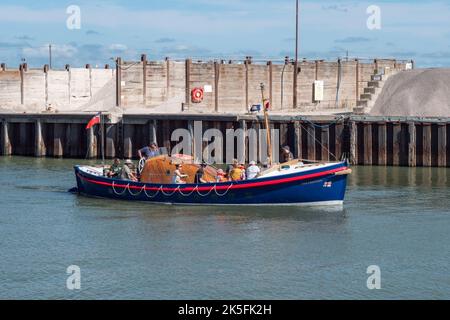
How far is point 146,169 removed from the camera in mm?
41438

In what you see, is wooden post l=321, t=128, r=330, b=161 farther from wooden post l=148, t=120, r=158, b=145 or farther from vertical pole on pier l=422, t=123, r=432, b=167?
wooden post l=148, t=120, r=158, b=145

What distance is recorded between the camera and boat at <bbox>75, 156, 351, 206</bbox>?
3891 centimetres

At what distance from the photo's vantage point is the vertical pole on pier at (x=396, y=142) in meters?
55.5

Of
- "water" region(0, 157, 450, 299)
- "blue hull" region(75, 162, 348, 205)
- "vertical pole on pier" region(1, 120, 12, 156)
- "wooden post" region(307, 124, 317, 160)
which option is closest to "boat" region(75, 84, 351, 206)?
"blue hull" region(75, 162, 348, 205)

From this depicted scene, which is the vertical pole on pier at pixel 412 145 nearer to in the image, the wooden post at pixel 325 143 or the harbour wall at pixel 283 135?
the harbour wall at pixel 283 135

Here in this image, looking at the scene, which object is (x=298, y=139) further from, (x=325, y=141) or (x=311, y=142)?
(x=325, y=141)

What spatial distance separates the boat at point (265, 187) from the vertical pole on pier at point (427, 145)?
619 inches

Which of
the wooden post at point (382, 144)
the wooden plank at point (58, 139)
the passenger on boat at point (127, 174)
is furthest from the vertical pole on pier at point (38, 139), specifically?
the passenger on boat at point (127, 174)

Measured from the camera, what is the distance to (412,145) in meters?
55.2

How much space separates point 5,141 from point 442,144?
27.9 m

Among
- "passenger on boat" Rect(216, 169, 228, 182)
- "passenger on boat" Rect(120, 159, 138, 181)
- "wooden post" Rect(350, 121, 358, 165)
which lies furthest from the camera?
→ "wooden post" Rect(350, 121, 358, 165)

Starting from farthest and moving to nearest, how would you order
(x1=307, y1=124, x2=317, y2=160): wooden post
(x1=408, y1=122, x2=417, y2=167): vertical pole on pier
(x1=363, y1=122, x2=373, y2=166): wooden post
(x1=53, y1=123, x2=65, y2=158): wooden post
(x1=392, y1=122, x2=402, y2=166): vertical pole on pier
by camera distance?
(x1=53, y1=123, x2=65, y2=158): wooden post, (x1=307, y1=124, x2=317, y2=160): wooden post, (x1=363, y1=122, x2=373, y2=166): wooden post, (x1=392, y1=122, x2=402, y2=166): vertical pole on pier, (x1=408, y1=122, x2=417, y2=167): vertical pole on pier

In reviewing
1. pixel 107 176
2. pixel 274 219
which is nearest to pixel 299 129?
pixel 107 176

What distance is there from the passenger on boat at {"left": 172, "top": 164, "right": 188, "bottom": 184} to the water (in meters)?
1.21
